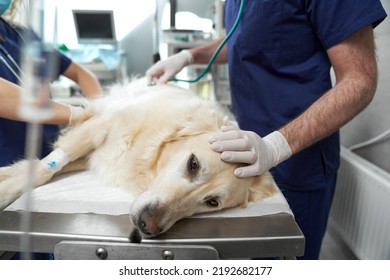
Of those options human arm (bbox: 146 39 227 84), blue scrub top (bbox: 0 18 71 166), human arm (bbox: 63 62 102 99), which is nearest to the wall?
human arm (bbox: 146 39 227 84)

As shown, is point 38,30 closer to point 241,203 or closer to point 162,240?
point 162,240

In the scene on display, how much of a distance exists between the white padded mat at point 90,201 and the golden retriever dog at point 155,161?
4 cm

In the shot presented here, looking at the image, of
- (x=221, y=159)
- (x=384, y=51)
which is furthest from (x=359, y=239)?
(x=221, y=159)

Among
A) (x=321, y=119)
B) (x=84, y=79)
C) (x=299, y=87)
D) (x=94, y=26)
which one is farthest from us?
(x=94, y=26)

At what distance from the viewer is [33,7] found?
1.70ft

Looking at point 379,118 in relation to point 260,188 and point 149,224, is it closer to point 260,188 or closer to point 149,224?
point 260,188

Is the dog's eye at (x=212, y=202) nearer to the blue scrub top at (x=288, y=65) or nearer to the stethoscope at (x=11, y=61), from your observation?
the blue scrub top at (x=288, y=65)

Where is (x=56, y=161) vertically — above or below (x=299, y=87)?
below

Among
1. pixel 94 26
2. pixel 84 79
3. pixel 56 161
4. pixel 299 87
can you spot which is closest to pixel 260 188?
pixel 299 87

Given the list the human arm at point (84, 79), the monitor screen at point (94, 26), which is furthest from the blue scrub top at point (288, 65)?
the monitor screen at point (94, 26)

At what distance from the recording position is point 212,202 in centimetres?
100

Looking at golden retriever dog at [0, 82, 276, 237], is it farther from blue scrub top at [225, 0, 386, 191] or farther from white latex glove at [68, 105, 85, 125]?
blue scrub top at [225, 0, 386, 191]

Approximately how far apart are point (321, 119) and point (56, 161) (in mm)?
906

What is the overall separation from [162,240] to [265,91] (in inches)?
34.6
